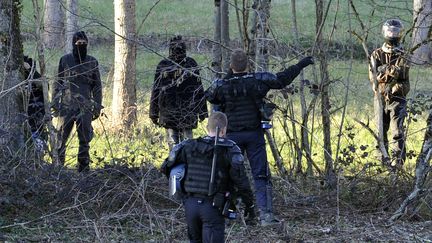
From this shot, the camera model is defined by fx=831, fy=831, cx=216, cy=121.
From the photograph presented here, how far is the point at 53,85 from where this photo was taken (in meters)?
10.5

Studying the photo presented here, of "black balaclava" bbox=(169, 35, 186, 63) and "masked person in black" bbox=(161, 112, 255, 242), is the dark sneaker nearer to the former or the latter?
"masked person in black" bbox=(161, 112, 255, 242)

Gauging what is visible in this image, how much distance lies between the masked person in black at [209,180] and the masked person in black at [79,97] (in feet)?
11.8

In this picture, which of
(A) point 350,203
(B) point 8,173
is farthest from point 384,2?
(B) point 8,173

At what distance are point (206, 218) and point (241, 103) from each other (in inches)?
82.1

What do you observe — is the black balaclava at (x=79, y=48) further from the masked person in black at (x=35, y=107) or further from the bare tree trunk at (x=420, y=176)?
the bare tree trunk at (x=420, y=176)

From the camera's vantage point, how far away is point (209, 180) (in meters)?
6.51

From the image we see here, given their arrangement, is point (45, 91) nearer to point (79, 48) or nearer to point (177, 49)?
point (79, 48)

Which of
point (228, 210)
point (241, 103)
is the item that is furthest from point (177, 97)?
point (228, 210)

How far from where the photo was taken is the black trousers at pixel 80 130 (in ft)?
33.9

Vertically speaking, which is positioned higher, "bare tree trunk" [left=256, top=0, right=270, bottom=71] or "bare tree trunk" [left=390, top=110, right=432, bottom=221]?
"bare tree trunk" [left=256, top=0, right=270, bottom=71]

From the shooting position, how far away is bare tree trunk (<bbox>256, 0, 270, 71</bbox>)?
392 inches

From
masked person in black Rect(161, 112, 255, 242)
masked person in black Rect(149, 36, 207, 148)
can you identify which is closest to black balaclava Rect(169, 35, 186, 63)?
masked person in black Rect(149, 36, 207, 148)

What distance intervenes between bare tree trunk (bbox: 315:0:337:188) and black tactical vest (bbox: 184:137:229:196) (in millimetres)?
3599

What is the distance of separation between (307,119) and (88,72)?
2.85 meters
